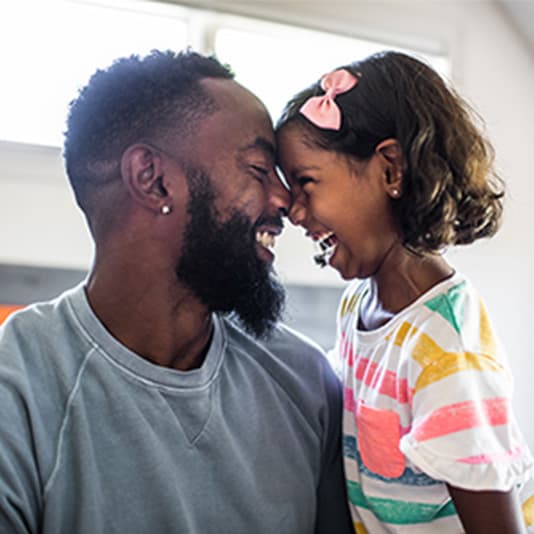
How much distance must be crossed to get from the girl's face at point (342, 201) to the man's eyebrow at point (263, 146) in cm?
5

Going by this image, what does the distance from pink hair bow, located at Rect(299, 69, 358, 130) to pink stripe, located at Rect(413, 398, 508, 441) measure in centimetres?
52

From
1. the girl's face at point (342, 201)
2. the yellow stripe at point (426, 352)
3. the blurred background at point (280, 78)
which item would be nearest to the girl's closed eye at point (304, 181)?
the girl's face at point (342, 201)

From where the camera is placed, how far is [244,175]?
3.95 feet

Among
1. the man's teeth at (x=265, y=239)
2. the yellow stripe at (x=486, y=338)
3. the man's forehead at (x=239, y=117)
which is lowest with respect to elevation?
the yellow stripe at (x=486, y=338)

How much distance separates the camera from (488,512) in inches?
39.4

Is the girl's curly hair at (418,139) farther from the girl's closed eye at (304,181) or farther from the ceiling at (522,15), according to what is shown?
the ceiling at (522,15)

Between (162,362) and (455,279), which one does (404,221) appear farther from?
(162,362)

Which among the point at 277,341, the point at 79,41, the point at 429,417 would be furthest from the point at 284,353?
the point at 79,41

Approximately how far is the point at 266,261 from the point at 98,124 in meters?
0.38

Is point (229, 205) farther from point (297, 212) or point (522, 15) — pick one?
point (522, 15)

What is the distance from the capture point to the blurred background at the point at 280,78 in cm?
226

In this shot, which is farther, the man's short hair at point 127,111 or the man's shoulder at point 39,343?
the man's short hair at point 127,111

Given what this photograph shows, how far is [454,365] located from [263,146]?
49cm

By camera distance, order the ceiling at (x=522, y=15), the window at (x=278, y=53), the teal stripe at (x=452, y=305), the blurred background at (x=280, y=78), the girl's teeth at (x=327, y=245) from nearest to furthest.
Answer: the teal stripe at (x=452, y=305), the girl's teeth at (x=327, y=245), the blurred background at (x=280, y=78), the window at (x=278, y=53), the ceiling at (x=522, y=15)
